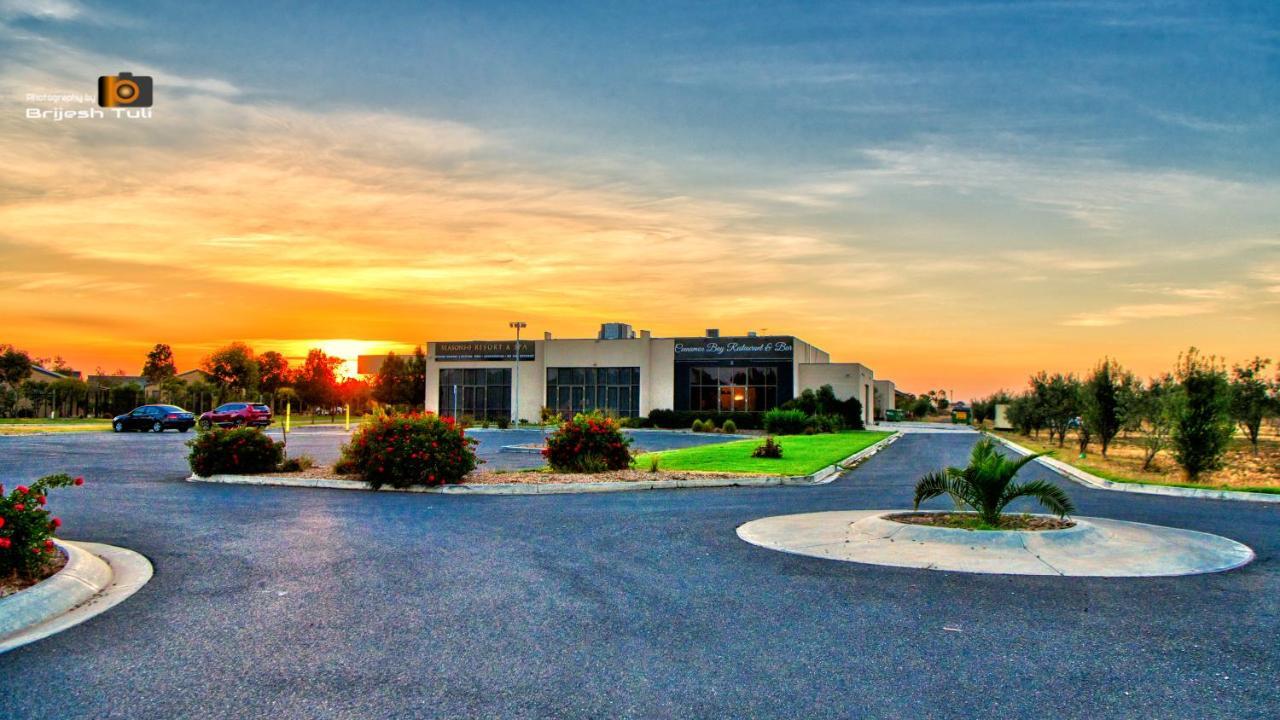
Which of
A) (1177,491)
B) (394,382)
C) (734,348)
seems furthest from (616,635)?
(394,382)

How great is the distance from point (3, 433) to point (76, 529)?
3429cm

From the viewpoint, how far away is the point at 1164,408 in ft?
78.2

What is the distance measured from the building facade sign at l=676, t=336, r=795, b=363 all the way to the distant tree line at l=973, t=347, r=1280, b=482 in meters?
15.7

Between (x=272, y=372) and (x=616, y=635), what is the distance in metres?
111

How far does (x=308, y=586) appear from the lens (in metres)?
8.12

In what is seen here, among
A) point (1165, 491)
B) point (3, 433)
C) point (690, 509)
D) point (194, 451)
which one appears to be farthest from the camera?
point (3, 433)

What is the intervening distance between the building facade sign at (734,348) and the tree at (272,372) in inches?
2495

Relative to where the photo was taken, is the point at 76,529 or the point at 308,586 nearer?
the point at 308,586

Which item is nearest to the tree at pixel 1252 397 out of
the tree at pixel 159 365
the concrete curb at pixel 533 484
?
the concrete curb at pixel 533 484

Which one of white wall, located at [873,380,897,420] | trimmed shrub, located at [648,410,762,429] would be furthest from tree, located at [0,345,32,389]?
white wall, located at [873,380,897,420]

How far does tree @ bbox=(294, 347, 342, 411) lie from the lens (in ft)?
340

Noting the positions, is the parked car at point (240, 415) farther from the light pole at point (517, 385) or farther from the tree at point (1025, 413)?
the tree at point (1025, 413)

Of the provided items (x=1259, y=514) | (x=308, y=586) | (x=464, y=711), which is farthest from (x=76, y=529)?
(x=1259, y=514)

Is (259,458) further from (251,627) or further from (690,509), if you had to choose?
(251,627)
